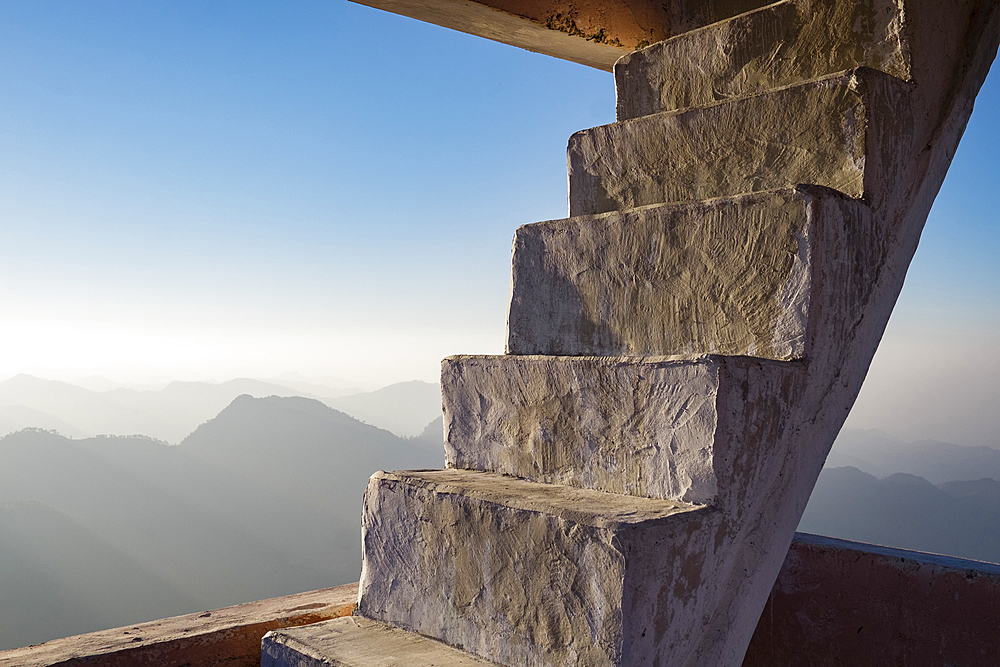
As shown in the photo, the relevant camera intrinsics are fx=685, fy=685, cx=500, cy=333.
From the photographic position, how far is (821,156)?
1.25 metres

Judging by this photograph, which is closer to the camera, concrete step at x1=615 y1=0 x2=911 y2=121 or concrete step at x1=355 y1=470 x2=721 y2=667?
concrete step at x1=355 y1=470 x2=721 y2=667

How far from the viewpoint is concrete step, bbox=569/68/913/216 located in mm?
1209

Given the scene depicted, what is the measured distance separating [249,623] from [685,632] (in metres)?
0.97

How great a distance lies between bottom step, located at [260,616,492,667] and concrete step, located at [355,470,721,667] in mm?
21

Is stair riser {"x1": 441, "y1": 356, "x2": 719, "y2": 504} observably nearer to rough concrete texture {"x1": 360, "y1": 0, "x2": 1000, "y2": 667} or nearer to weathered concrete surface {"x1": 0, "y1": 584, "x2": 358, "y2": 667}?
rough concrete texture {"x1": 360, "y1": 0, "x2": 1000, "y2": 667}

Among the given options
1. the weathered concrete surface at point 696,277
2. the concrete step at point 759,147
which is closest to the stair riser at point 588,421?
the weathered concrete surface at point 696,277

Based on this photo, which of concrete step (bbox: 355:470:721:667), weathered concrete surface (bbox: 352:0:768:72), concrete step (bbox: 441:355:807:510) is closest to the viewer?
concrete step (bbox: 355:470:721:667)

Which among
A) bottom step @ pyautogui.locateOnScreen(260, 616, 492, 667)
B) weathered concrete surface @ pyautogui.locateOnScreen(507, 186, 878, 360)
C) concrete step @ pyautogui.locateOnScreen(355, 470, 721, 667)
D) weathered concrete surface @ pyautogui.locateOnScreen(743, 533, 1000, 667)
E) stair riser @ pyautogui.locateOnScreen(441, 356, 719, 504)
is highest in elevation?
weathered concrete surface @ pyautogui.locateOnScreen(507, 186, 878, 360)

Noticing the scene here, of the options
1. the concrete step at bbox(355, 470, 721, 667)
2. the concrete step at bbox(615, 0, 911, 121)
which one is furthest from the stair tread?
the concrete step at bbox(615, 0, 911, 121)

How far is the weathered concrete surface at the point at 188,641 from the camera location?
1.29 metres

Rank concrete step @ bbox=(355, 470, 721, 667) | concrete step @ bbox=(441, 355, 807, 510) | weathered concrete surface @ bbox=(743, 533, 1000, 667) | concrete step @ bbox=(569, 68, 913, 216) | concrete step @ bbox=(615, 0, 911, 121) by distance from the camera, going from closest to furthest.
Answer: concrete step @ bbox=(355, 470, 721, 667)
concrete step @ bbox=(441, 355, 807, 510)
concrete step @ bbox=(569, 68, 913, 216)
concrete step @ bbox=(615, 0, 911, 121)
weathered concrete surface @ bbox=(743, 533, 1000, 667)

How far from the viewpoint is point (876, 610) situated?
2.05 m

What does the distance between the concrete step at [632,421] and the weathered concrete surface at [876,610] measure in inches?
49.2

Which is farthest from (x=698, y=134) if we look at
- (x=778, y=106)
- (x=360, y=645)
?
(x=360, y=645)
